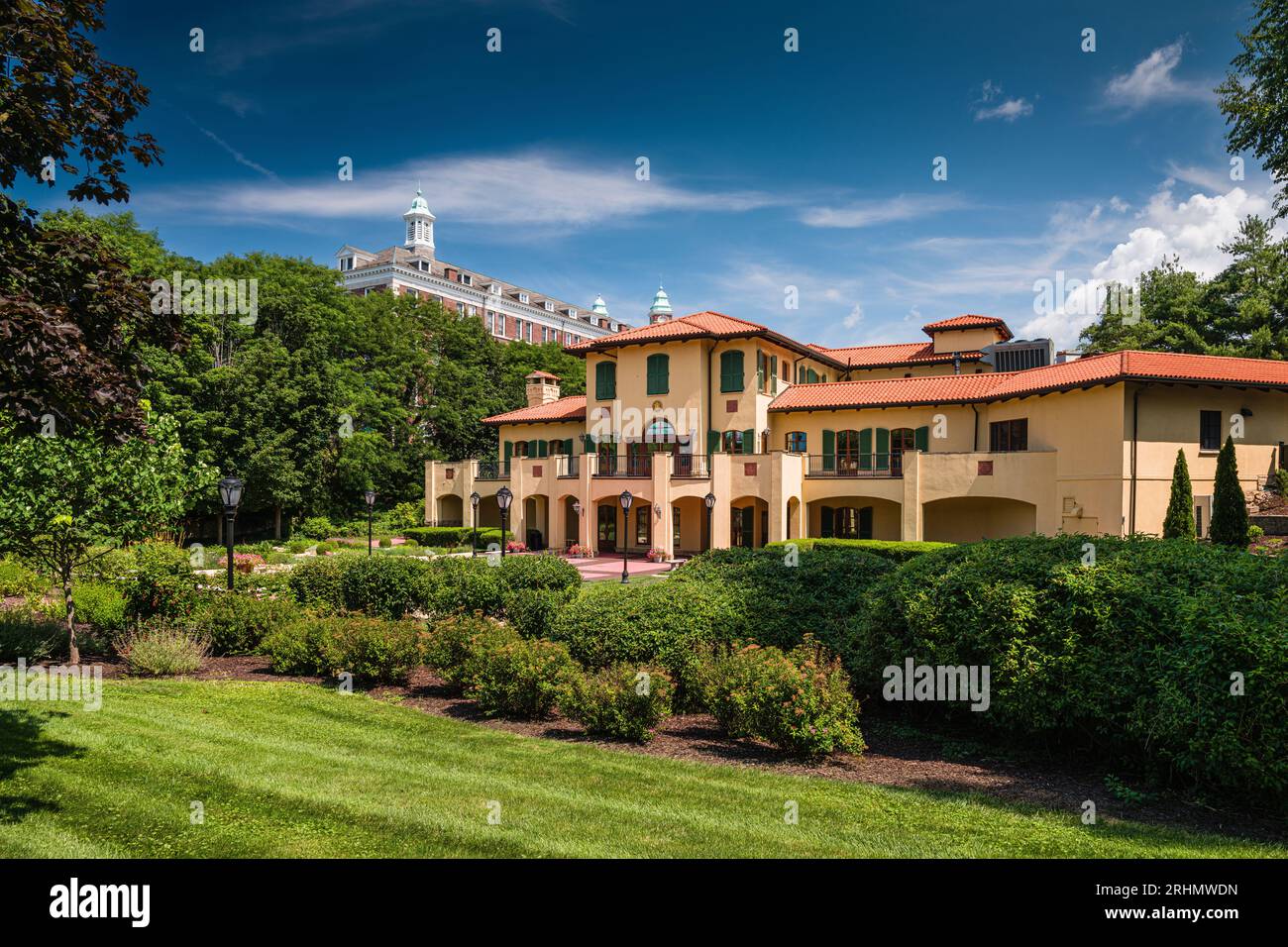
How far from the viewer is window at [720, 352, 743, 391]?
1340 inches

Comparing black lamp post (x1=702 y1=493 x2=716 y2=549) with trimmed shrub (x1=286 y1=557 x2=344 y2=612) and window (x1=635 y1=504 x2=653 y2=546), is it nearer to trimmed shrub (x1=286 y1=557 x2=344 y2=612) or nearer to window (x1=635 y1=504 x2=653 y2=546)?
window (x1=635 y1=504 x2=653 y2=546)

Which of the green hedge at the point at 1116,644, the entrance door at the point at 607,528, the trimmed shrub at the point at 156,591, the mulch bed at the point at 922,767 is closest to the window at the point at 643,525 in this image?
the entrance door at the point at 607,528

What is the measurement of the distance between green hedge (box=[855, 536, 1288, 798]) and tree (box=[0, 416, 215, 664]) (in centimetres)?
1109

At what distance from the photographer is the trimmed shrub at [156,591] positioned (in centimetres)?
1316

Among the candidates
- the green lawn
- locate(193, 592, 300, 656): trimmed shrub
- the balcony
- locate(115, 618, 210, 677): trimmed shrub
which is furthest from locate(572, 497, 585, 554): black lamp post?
the green lawn

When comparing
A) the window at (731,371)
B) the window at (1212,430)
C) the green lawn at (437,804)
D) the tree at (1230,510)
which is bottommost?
the green lawn at (437,804)

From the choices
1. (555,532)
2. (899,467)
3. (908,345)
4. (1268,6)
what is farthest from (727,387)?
(1268,6)

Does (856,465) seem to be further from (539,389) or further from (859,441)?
(539,389)

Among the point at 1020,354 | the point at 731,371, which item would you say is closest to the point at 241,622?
the point at 731,371

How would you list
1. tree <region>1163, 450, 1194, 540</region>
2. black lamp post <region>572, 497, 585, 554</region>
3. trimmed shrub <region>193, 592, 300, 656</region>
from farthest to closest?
black lamp post <region>572, 497, 585, 554</region> → tree <region>1163, 450, 1194, 540</region> → trimmed shrub <region>193, 592, 300, 656</region>

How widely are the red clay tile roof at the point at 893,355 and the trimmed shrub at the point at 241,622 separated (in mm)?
36060

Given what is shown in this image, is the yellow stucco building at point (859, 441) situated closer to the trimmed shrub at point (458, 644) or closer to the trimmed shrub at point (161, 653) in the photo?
the trimmed shrub at point (458, 644)

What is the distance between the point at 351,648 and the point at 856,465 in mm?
26561

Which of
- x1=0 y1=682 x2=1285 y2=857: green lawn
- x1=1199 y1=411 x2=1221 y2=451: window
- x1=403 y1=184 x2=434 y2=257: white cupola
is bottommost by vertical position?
x1=0 y1=682 x2=1285 y2=857: green lawn
